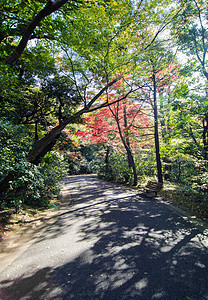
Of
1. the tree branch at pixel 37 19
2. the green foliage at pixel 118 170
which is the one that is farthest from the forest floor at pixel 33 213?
the green foliage at pixel 118 170

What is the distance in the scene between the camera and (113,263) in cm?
274

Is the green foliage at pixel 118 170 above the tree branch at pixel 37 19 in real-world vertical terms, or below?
below

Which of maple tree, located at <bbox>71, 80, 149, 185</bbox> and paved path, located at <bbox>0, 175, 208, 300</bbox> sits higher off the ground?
maple tree, located at <bbox>71, 80, 149, 185</bbox>

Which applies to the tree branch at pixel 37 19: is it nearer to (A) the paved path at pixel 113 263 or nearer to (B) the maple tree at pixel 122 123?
(A) the paved path at pixel 113 263

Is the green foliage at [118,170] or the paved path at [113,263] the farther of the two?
the green foliage at [118,170]

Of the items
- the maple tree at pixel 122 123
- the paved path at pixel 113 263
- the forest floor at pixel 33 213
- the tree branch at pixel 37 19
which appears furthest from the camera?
the maple tree at pixel 122 123

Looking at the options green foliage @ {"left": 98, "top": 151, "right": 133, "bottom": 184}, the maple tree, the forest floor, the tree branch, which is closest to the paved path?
the forest floor

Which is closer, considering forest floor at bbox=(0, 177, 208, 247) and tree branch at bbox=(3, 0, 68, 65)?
tree branch at bbox=(3, 0, 68, 65)

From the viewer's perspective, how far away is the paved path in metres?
2.16

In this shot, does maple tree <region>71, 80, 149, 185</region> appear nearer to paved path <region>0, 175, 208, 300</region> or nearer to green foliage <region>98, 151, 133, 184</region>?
green foliage <region>98, 151, 133, 184</region>

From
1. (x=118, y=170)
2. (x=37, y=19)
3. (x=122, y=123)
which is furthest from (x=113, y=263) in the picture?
(x=122, y=123)

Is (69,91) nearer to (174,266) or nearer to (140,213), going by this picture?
(140,213)

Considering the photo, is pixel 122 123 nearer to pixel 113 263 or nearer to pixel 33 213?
pixel 33 213

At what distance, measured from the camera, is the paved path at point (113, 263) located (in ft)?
7.07
